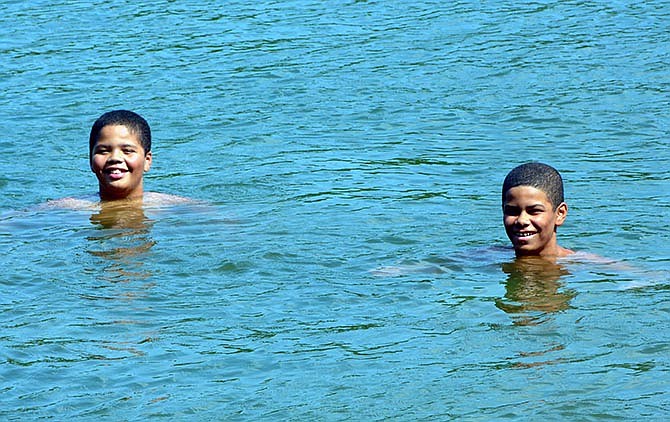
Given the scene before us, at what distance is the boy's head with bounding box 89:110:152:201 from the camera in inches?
479

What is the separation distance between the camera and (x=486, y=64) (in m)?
17.0

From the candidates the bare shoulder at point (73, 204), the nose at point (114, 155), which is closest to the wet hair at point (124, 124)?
the nose at point (114, 155)

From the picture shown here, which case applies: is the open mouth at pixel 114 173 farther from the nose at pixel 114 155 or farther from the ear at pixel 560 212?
the ear at pixel 560 212

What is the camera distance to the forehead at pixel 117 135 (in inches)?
479

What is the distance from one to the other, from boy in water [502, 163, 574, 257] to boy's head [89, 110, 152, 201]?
11.3ft

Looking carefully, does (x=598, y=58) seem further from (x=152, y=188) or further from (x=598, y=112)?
(x=152, y=188)

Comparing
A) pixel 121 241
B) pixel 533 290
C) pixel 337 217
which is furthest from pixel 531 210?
pixel 121 241

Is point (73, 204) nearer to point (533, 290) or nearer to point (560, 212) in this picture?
point (560, 212)

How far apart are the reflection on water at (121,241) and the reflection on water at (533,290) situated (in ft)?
8.12

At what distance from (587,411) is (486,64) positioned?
395 inches

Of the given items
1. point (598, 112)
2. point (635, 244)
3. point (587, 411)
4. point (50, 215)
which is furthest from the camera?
point (598, 112)

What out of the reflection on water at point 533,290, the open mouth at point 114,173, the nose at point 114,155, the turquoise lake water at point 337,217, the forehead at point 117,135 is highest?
the forehead at point 117,135

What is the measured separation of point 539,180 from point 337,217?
79.7 inches

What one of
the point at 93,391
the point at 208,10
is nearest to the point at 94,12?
the point at 208,10
